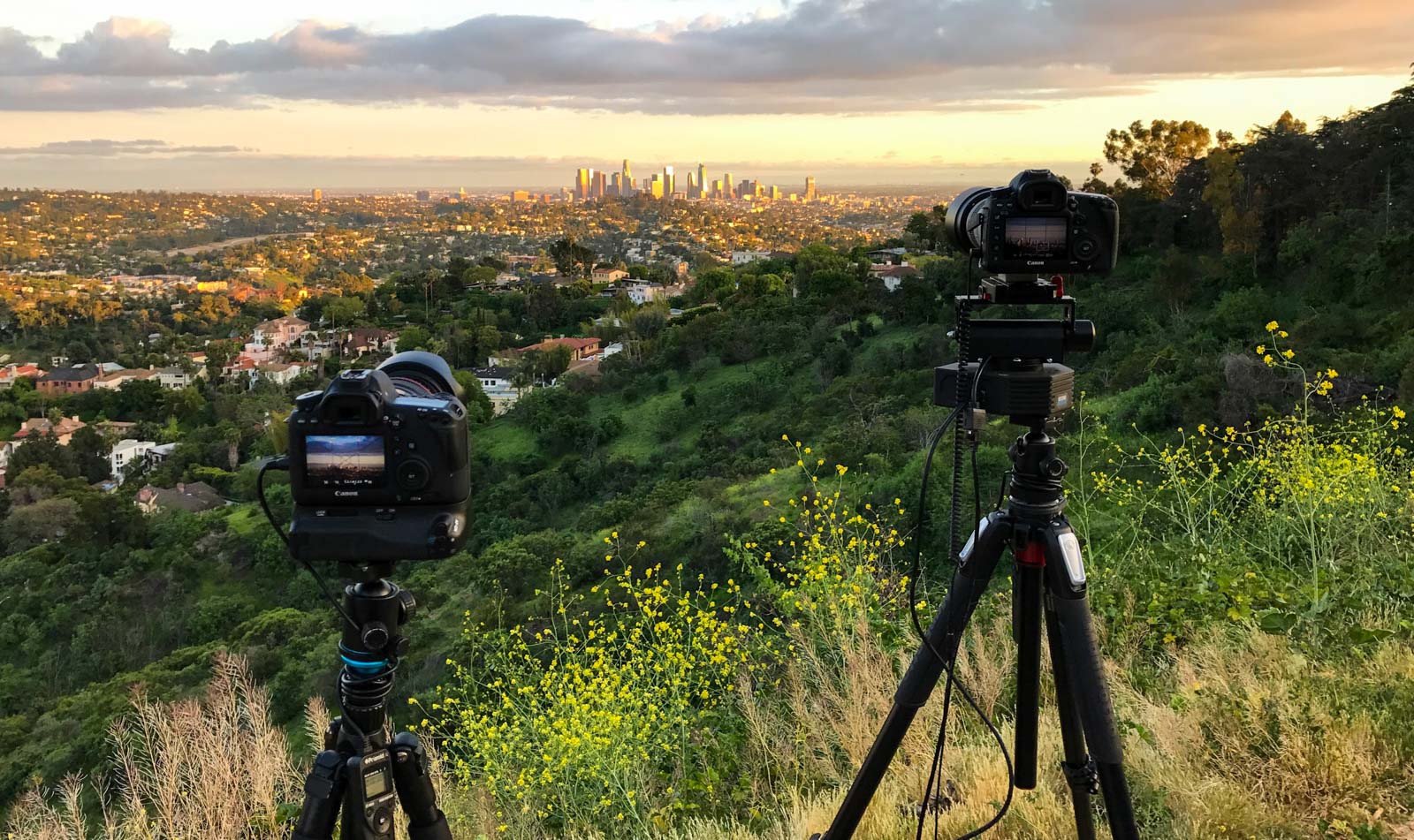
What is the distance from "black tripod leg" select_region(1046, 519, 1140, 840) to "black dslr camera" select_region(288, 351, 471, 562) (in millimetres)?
804

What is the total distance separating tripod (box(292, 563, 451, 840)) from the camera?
1125 mm

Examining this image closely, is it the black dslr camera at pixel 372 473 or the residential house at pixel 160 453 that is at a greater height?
the black dslr camera at pixel 372 473

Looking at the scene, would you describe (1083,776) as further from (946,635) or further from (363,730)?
(363,730)

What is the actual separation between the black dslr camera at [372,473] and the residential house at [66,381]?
4334 centimetres

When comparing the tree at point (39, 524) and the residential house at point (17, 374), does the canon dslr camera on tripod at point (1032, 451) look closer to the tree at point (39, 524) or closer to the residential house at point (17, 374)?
the tree at point (39, 524)

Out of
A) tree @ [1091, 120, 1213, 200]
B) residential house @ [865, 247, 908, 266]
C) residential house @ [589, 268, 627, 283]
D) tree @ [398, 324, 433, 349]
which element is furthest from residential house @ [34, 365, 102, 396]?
tree @ [1091, 120, 1213, 200]

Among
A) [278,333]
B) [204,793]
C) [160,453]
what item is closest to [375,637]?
[204,793]

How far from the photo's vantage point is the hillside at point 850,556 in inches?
73.0

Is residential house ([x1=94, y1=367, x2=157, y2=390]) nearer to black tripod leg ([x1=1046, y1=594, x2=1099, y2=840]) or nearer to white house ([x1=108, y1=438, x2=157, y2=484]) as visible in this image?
white house ([x1=108, y1=438, x2=157, y2=484])

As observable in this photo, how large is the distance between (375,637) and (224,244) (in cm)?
9573

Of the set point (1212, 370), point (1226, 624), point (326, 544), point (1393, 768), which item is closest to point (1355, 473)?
point (1226, 624)

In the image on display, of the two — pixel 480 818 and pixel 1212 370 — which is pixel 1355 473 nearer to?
pixel 480 818

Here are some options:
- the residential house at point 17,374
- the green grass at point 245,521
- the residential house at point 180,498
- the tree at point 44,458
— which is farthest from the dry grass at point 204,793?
the residential house at point 17,374

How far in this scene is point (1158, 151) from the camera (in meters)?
17.7
